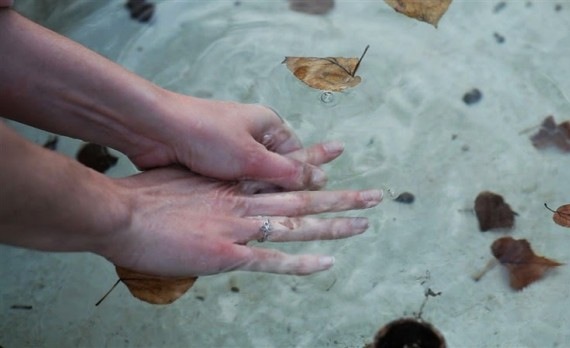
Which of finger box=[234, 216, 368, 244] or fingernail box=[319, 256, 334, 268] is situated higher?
finger box=[234, 216, 368, 244]

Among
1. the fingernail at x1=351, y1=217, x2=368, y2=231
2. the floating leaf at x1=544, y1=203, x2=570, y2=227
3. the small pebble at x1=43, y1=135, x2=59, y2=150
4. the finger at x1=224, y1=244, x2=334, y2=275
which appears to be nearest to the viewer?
the finger at x1=224, y1=244, x2=334, y2=275

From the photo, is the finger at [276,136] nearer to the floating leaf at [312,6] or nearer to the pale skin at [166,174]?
the pale skin at [166,174]

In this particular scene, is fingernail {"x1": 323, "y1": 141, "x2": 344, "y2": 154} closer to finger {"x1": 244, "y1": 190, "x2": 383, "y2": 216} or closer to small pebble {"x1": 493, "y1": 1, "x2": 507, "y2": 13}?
finger {"x1": 244, "y1": 190, "x2": 383, "y2": 216}

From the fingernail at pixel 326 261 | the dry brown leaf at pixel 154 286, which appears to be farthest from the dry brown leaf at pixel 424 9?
the dry brown leaf at pixel 154 286

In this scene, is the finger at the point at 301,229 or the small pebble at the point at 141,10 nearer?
the finger at the point at 301,229

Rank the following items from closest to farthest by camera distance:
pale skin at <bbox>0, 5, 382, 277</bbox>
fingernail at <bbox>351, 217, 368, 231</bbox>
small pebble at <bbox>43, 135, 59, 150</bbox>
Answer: pale skin at <bbox>0, 5, 382, 277</bbox> → fingernail at <bbox>351, 217, 368, 231</bbox> → small pebble at <bbox>43, 135, 59, 150</bbox>

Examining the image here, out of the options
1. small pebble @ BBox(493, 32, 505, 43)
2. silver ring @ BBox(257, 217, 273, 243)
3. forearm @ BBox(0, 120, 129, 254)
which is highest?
forearm @ BBox(0, 120, 129, 254)

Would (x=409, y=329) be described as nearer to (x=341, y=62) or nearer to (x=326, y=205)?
(x=326, y=205)

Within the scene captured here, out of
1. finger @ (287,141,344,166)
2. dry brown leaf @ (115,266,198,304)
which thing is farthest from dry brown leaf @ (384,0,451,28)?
dry brown leaf @ (115,266,198,304)
